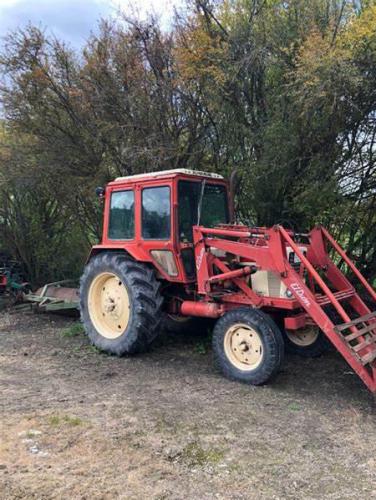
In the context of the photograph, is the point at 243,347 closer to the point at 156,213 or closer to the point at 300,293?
the point at 300,293

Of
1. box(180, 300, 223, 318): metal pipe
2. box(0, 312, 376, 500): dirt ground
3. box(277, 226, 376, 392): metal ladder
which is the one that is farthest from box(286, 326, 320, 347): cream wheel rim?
box(180, 300, 223, 318): metal pipe

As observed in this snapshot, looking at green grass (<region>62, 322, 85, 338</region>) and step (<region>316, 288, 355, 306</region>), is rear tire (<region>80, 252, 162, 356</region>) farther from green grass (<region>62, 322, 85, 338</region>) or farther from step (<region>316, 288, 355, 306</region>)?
step (<region>316, 288, 355, 306</region>)

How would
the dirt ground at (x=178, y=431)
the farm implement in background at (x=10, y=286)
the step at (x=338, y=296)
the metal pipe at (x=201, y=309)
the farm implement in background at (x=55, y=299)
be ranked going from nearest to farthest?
the dirt ground at (x=178, y=431)
the step at (x=338, y=296)
the metal pipe at (x=201, y=309)
the farm implement in background at (x=55, y=299)
the farm implement in background at (x=10, y=286)

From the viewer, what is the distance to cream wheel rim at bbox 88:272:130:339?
6.32 metres

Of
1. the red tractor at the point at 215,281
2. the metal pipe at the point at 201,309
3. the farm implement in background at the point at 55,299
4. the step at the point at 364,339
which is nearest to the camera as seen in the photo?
the step at the point at 364,339

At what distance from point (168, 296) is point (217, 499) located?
11.7 ft

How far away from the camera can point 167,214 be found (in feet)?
19.5

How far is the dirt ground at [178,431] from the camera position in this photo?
3.15 m

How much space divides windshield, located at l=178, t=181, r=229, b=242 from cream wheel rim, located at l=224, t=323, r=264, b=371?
53.6 inches

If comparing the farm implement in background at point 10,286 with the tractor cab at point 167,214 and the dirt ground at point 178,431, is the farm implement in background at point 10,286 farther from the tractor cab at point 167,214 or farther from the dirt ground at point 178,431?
the tractor cab at point 167,214

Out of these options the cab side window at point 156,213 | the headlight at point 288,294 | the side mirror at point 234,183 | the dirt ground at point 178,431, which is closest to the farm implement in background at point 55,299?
the dirt ground at point 178,431

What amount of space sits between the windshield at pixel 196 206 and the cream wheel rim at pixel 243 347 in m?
1.36

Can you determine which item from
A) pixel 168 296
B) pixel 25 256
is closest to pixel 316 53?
pixel 168 296

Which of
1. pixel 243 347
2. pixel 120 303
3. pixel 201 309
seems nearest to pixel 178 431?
pixel 243 347
